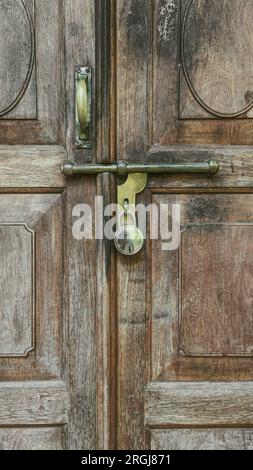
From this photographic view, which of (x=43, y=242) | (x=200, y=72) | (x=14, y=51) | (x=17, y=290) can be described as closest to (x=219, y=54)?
(x=200, y=72)

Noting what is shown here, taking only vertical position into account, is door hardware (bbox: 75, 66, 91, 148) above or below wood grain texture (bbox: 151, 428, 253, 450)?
above

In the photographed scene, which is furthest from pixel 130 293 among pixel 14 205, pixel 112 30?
pixel 112 30

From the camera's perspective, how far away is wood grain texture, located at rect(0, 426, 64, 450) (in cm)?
119

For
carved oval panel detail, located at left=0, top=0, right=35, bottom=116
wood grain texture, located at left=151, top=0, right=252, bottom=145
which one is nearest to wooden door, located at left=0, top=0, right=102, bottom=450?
carved oval panel detail, located at left=0, top=0, right=35, bottom=116

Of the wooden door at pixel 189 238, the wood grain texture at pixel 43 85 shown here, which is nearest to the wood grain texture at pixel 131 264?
the wooden door at pixel 189 238

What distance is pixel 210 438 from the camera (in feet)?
3.90

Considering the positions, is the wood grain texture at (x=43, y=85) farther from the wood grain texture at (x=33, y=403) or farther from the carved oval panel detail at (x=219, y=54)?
the wood grain texture at (x=33, y=403)

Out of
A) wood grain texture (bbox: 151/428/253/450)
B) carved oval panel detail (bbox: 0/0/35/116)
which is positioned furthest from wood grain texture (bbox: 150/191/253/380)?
carved oval panel detail (bbox: 0/0/35/116)

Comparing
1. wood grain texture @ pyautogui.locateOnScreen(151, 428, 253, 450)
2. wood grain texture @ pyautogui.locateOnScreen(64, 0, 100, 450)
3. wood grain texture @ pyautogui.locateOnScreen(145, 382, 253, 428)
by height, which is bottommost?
wood grain texture @ pyautogui.locateOnScreen(151, 428, 253, 450)

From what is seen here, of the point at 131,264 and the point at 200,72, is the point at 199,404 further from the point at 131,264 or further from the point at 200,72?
the point at 200,72

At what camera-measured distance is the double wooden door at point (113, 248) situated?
3.76 feet

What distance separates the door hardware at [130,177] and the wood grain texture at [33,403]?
1.06ft

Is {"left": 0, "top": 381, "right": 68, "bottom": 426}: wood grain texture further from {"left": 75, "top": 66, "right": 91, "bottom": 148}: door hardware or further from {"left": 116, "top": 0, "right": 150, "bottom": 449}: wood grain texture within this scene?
{"left": 75, "top": 66, "right": 91, "bottom": 148}: door hardware
